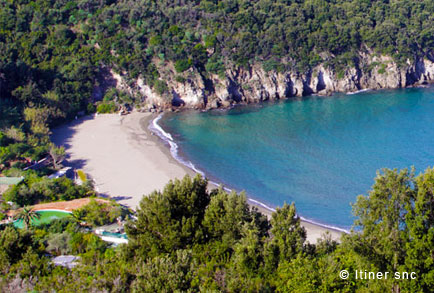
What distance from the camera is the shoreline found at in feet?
93.2

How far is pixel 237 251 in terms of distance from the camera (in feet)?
54.9

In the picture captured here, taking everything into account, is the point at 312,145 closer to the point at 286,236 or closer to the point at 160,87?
the point at 160,87

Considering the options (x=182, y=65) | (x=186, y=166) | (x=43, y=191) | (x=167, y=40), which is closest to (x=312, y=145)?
(x=186, y=166)

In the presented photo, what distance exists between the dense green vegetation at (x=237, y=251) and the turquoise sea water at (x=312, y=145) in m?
13.0

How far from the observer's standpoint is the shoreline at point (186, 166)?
28.4m

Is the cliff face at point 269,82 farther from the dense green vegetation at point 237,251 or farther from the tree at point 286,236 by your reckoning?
the tree at point 286,236

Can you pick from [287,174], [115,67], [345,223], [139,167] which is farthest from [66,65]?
[345,223]

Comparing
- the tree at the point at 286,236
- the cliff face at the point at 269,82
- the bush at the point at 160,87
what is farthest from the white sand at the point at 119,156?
the tree at the point at 286,236

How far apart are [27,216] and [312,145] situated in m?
29.7

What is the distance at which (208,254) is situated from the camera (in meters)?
18.0

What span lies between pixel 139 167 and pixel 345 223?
20.2 m

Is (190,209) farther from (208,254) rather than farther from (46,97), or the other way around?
(46,97)
